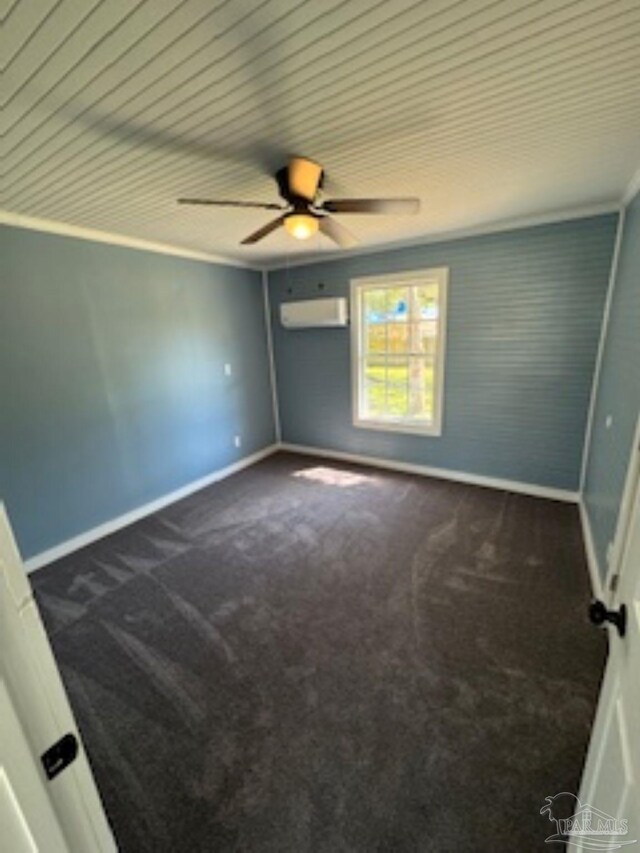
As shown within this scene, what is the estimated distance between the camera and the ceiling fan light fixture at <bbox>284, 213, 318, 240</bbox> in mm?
1979

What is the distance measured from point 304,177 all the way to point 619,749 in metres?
2.38

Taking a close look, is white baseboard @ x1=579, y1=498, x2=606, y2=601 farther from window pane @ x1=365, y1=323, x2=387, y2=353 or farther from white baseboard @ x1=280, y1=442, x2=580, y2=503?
window pane @ x1=365, y1=323, x2=387, y2=353

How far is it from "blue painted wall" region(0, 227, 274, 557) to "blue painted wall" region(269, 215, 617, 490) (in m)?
1.51

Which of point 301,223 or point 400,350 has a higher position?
point 301,223

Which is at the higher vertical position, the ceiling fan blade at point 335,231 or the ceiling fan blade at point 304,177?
the ceiling fan blade at point 304,177

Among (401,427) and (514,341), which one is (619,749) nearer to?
(514,341)

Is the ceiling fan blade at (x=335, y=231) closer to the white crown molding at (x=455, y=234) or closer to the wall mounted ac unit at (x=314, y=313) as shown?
the white crown molding at (x=455, y=234)

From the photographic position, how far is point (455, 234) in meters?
3.38

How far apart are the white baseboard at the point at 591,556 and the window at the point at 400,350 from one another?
4.85ft

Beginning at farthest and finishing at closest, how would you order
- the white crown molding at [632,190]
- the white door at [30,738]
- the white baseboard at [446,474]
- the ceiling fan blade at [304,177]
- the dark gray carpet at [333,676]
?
the white baseboard at [446,474] < the white crown molding at [632,190] < the ceiling fan blade at [304,177] < the dark gray carpet at [333,676] < the white door at [30,738]

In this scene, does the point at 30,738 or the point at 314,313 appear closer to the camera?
the point at 30,738

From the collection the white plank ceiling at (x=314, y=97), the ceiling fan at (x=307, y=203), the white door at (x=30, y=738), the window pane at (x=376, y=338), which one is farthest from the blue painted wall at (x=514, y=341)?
the white door at (x=30, y=738)

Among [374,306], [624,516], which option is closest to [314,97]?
[624,516]

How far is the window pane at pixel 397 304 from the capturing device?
3.89 metres
